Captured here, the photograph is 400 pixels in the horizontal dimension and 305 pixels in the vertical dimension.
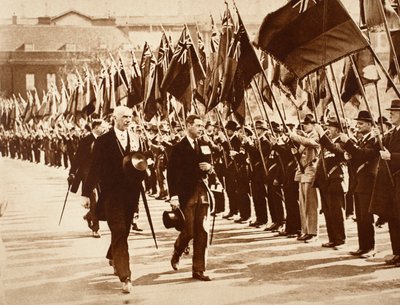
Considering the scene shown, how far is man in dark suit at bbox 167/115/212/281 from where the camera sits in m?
8.38

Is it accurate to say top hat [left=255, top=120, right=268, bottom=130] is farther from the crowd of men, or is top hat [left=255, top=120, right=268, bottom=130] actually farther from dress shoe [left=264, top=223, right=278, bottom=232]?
dress shoe [left=264, top=223, right=278, bottom=232]

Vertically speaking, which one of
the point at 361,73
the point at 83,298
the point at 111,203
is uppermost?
the point at 361,73

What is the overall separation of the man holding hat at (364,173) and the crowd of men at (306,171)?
0.01 meters

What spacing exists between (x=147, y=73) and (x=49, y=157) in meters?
11.5

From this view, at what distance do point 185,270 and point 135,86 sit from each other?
630 cm

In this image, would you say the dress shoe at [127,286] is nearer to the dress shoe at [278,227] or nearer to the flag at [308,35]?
the flag at [308,35]

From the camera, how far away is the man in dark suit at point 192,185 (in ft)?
27.5

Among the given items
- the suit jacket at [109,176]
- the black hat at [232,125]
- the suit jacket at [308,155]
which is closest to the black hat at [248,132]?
the black hat at [232,125]

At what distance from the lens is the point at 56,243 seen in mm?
10594

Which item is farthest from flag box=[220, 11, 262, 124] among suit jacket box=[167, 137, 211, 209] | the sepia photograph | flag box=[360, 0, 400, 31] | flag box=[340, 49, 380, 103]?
suit jacket box=[167, 137, 211, 209]

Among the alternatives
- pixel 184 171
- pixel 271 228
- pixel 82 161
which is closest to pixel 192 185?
pixel 184 171

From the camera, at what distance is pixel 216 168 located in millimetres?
13828

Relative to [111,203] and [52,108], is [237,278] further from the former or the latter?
[52,108]

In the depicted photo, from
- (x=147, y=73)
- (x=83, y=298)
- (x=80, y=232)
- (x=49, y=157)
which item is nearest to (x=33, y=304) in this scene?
(x=83, y=298)
